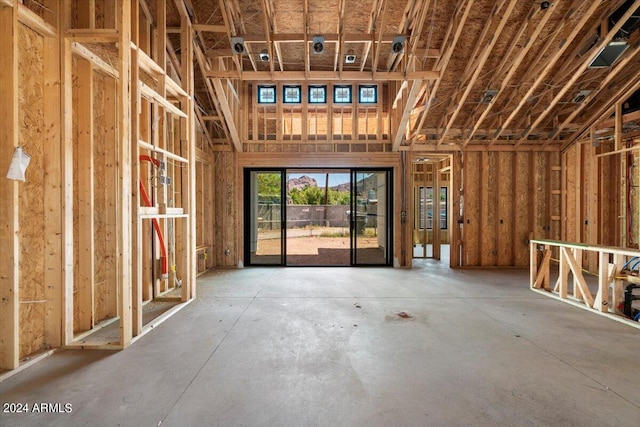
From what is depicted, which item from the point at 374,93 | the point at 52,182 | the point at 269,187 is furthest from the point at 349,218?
the point at 52,182

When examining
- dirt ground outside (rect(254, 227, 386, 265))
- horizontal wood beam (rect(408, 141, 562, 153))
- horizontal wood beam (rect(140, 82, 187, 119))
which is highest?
horizontal wood beam (rect(408, 141, 562, 153))

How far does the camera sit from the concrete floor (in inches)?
82.6

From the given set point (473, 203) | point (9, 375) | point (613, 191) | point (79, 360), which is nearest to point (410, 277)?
point (473, 203)

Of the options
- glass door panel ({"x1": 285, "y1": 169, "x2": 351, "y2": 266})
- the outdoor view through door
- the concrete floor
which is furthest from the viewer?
glass door panel ({"x1": 285, "y1": 169, "x2": 351, "y2": 266})

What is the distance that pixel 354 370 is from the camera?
8.78ft

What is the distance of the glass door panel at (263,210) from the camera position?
303 inches

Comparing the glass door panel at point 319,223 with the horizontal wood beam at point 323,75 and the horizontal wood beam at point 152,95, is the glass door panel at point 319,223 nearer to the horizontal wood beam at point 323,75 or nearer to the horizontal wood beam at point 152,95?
the horizontal wood beam at point 323,75

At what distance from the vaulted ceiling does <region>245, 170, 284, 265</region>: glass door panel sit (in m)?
2.11

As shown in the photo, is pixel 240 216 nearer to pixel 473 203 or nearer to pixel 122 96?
pixel 122 96

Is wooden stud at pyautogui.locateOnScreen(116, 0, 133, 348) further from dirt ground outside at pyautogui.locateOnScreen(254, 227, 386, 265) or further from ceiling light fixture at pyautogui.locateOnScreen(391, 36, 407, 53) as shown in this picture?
dirt ground outside at pyautogui.locateOnScreen(254, 227, 386, 265)

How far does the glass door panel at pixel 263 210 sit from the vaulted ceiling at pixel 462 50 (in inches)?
82.9

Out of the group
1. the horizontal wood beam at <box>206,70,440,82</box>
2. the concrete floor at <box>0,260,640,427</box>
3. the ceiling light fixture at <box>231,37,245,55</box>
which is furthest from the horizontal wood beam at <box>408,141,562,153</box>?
the ceiling light fixture at <box>231,37,245,55</box>

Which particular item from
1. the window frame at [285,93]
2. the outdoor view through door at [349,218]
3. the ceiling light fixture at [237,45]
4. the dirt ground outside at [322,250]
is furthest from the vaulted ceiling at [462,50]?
the dirt ground outside at [322,250]

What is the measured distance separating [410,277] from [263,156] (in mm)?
4514
